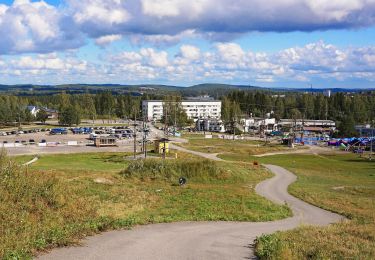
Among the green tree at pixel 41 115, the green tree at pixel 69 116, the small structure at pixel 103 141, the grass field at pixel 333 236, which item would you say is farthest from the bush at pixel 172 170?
the green tree at pixel 41 115

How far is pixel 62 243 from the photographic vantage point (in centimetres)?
1574

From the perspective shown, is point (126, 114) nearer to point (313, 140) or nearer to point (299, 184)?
point (313, 140)

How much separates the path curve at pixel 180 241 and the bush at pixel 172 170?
17.1 metres

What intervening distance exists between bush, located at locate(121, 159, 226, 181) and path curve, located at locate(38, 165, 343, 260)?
1707 cm

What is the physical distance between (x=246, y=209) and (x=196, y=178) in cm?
1515

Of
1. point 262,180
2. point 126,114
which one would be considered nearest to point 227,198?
point 262,180

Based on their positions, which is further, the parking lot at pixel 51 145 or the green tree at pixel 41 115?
the green tree at pixel 41 115

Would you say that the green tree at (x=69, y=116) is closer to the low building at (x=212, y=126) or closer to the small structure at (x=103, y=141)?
the low building at (x=212, y=126)

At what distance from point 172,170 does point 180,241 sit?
2329 cm

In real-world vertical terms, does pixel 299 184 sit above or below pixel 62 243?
below

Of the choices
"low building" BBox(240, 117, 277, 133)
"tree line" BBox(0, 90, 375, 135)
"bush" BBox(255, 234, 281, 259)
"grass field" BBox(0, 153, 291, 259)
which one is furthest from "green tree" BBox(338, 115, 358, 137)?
"bush" BBox(255, 234, 281, 259)

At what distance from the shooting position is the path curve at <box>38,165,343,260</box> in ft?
50.4

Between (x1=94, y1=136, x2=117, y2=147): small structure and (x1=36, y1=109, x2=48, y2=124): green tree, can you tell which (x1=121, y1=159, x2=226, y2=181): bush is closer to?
Answer: (x1=94, y1=136, x2=117, y2=147): small structure

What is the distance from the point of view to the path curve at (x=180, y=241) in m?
15.4
